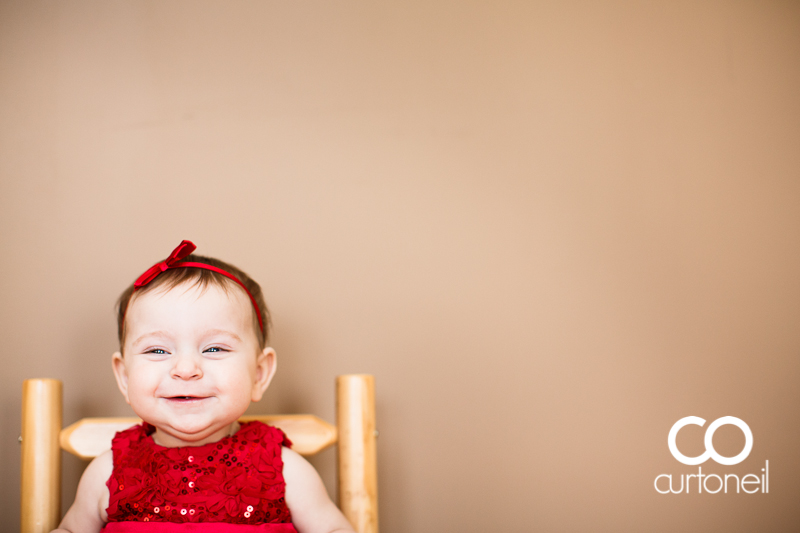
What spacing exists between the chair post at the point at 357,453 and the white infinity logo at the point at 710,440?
61cm

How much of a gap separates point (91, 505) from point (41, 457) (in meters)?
0.14

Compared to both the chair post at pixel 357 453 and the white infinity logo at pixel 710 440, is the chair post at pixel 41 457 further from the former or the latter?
the white infinity logo at pixel 710 440

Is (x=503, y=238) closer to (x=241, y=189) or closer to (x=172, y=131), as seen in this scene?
(x=241, y=189)

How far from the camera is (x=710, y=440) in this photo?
114 centimetres

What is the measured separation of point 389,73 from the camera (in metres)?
1.22

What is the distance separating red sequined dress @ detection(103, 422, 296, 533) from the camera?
807 mm

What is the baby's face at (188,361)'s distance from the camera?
80 cm

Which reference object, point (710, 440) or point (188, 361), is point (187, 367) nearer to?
point (188, 361)

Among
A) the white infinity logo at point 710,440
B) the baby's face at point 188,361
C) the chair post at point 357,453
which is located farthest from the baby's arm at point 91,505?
the white infinity logo at point 710,440

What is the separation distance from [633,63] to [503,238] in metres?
0.47

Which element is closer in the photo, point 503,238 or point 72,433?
point 72,433

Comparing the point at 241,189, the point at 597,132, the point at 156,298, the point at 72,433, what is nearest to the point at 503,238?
the point at 597,132

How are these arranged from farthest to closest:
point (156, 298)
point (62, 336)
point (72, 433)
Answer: point (62, 336) < point (72, 433) < point (156, 298)

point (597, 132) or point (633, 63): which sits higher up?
point (633, 63)
